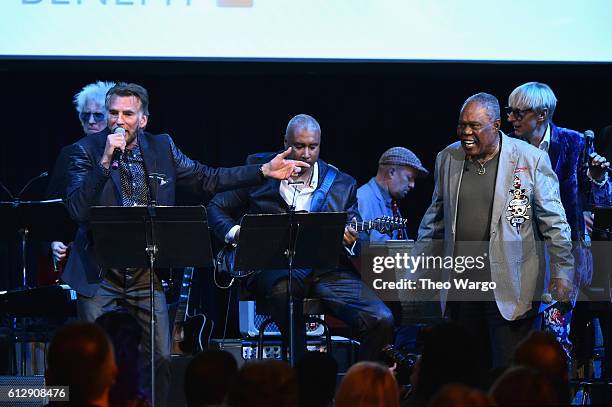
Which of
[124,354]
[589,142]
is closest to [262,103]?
[589,142]

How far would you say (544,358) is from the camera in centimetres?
432

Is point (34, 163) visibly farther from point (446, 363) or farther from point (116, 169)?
point (446, 363)

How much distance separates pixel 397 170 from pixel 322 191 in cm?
179

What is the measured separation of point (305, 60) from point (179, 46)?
958mm

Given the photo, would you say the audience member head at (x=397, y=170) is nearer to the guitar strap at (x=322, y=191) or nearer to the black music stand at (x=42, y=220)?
the guitar strap at (x=322, y=191)

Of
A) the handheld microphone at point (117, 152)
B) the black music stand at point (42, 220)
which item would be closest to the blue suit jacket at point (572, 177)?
the handheld microphone at point (117, 152)

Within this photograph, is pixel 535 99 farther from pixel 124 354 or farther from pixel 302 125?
pixel 124 354

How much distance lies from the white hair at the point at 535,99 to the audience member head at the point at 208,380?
3922 mm

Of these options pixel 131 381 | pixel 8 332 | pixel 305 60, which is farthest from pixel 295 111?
pixel 131 381

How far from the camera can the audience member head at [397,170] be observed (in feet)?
30.1

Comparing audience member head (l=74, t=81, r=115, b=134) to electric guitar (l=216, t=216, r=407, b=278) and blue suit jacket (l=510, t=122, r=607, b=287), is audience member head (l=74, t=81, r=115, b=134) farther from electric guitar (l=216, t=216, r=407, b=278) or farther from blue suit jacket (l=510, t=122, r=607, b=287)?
blue suit jacket (l=510, t=122, r=607, b=287)

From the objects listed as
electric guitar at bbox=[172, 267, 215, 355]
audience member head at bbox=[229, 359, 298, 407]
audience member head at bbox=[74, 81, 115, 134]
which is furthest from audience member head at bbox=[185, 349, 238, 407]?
audience member head at bbox=[74, 81, 115, 134]

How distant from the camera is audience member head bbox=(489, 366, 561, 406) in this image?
3.50 m

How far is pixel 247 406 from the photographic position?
3.85 m
